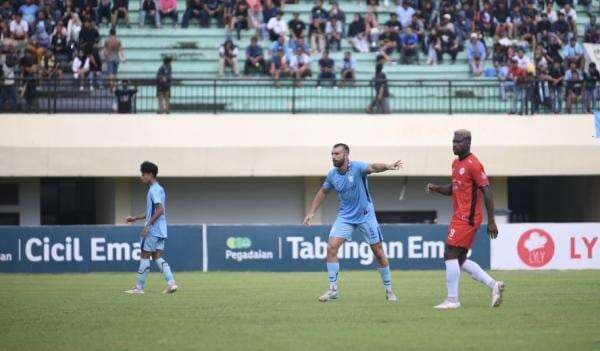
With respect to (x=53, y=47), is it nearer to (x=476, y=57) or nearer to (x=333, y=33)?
(x=333, y=33)

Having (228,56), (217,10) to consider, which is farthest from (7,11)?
(228,56)

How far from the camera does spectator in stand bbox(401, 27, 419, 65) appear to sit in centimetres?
3653

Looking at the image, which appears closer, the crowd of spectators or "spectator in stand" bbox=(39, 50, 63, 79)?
the crowd of spectators

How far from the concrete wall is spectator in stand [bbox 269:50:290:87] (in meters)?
1.38

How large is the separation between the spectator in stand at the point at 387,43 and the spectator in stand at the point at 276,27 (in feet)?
9.39

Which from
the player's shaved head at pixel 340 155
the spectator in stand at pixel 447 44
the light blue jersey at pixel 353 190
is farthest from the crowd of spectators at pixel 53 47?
the player's shaved head at pixel 340 155

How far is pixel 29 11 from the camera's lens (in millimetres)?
35750

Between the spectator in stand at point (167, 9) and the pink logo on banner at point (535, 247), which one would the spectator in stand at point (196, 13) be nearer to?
the spectator in stand at point (167, 9)

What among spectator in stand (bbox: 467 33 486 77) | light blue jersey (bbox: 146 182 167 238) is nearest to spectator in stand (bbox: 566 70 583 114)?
spectator in stand (bbox: 467 33 486 77)

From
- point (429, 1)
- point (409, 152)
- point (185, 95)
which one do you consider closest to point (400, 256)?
point (409, 152)

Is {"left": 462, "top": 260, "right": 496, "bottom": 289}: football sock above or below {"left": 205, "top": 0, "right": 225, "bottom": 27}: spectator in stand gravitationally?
below

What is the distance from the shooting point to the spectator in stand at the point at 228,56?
35.2 metres

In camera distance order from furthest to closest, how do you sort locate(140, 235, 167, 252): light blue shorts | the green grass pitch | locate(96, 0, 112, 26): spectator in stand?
1. locate(96, 0, 112, 26): spectator in stand
2. locate(140, 235, 167, 252): light blue shorts
3. the green grass pitch

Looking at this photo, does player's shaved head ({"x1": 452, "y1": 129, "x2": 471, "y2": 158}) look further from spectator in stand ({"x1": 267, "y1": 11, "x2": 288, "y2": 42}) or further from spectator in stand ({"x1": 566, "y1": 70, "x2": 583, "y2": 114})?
spectator in stand ({"x1": 267, "y1": 11, "x2": 288, "y2": 42})
